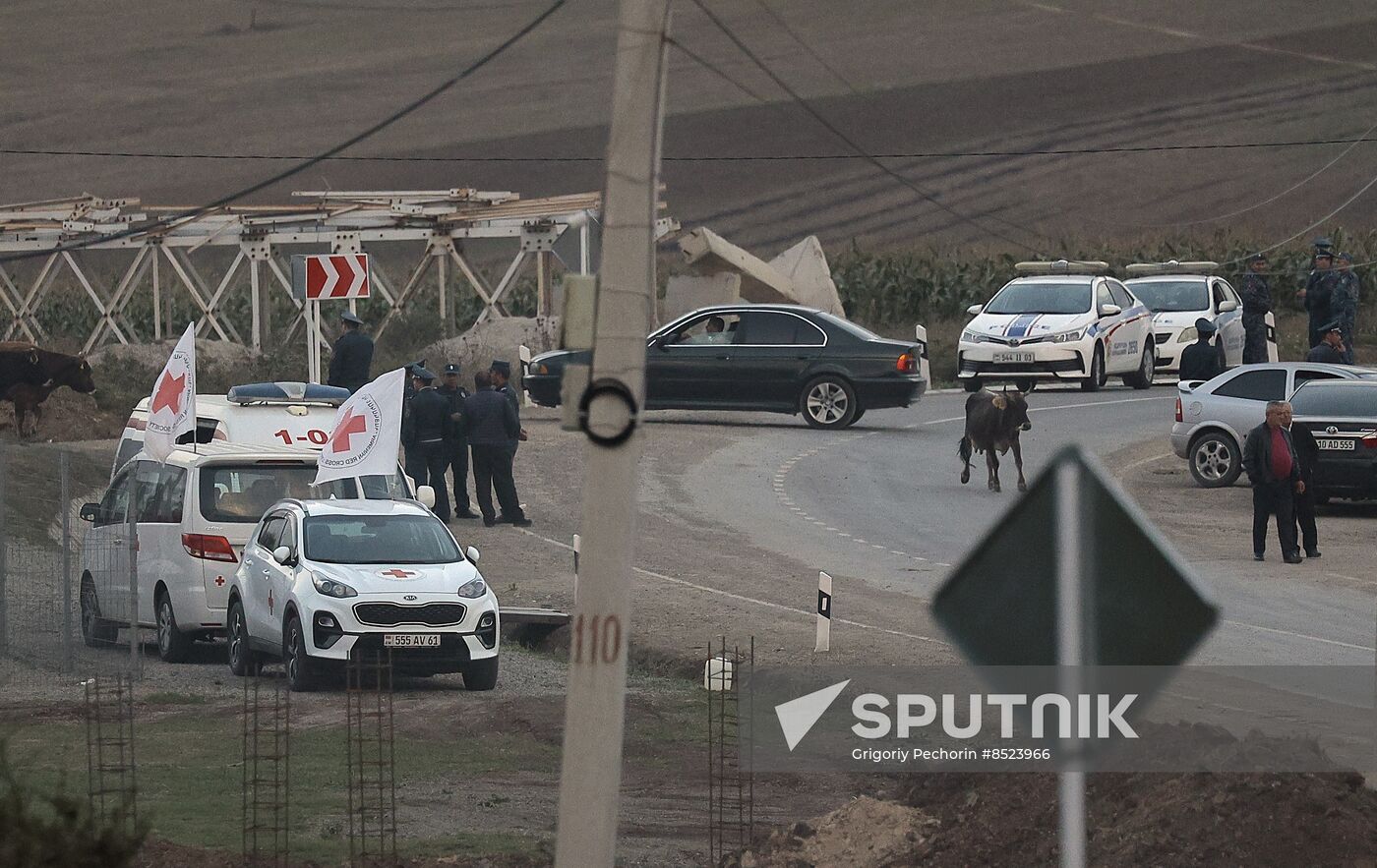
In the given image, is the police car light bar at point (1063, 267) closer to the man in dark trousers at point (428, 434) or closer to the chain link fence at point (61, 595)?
the man in dark trousers at point (428, 434)

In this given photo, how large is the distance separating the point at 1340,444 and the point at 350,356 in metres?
11.2

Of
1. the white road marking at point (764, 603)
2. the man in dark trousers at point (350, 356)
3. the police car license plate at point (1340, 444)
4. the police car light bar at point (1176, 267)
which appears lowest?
the white road marking at point (764, 603)

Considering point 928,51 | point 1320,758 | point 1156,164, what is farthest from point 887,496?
point 928,51

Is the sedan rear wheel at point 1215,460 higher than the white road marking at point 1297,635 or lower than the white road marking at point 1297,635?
higher

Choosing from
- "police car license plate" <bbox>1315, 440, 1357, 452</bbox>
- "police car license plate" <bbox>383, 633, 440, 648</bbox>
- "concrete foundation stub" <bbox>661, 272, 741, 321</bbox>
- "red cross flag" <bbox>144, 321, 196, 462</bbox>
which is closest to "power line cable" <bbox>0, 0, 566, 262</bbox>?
"red cross flag" <bbox>144, 321, 196, 462</bbox>

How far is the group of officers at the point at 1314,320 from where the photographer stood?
26.2 m

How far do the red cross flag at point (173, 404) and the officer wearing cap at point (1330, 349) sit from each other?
1495cm

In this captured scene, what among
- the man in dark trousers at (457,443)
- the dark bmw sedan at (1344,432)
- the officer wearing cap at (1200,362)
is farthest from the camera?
the officer wearing cap at (1200,362)

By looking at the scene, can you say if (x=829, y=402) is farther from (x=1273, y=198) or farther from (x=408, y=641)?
(x=1273, y=198)

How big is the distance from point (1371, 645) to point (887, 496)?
901 centimetres

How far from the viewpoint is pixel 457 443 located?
2339 centimetres

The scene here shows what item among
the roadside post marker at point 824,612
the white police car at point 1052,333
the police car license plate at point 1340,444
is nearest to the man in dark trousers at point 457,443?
the roadside post marker at point 824,612

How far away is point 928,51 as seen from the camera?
9169cm

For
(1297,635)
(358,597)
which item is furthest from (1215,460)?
(358,597)
